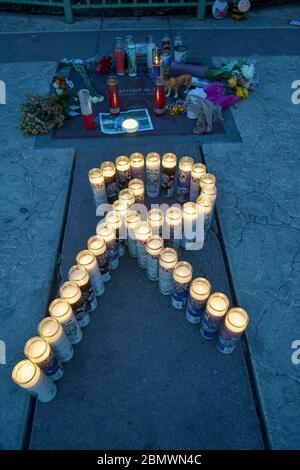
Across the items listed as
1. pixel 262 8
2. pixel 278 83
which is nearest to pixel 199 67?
pixel 278 83

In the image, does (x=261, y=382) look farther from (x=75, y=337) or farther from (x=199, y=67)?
(x=199, y=67)

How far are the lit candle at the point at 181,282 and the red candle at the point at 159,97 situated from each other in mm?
2340

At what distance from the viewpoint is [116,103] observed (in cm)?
399

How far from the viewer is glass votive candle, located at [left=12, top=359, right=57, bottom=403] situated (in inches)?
71.5

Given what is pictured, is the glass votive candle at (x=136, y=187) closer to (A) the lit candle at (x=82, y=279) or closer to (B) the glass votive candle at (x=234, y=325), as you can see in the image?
(A) the lit candle at (x=82, y=279)

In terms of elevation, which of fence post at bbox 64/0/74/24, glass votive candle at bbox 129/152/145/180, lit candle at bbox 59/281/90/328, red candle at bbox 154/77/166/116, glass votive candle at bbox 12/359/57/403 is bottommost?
glass votive candle at bbox 12/359/57/403

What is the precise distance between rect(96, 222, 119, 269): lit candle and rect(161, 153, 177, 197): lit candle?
2.58 ft

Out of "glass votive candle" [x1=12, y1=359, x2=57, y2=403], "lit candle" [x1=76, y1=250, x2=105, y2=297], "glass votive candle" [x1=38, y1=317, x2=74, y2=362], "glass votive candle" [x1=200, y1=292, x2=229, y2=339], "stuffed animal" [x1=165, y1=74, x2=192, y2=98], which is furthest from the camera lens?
"stuffed animal" [x1=165, y1=74, x2=192, y2=98]

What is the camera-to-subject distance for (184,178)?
298 cm

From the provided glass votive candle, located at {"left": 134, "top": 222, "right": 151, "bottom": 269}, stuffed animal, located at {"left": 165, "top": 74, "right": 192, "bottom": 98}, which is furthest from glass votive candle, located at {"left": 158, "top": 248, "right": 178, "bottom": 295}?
stuffed animal, located at {"left": 165, "top": 74, "right": 192, "bottom": 98}

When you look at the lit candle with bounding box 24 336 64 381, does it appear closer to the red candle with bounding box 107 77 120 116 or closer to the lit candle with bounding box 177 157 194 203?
the lit candle with bounding box 177 157 194 203

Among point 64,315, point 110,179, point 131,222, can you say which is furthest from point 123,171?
point 64,315

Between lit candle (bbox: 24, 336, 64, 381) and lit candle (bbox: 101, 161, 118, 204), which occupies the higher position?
lit candle (bbox: 101, 161, 118, 204)
